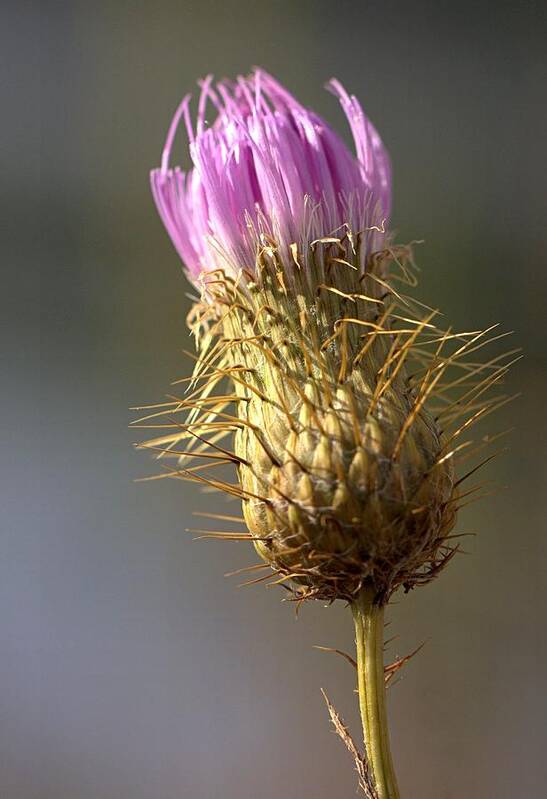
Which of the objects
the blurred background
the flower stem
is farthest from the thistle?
the blurred background

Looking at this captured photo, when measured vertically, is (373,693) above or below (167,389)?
below

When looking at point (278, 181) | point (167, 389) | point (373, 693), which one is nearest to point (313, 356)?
point (278, 181)

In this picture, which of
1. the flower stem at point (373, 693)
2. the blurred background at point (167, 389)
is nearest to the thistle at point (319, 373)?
the flower stem at point (373, 693)

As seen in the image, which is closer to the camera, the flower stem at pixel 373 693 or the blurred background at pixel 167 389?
the flower stem at pixel 373 693

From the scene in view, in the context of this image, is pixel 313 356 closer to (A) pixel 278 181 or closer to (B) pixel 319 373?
(B) pixel 319 373

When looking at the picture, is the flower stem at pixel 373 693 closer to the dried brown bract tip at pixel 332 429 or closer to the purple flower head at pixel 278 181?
the dried brown bract tip at pixel 332 429

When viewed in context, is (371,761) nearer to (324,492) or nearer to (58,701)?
(324,492)

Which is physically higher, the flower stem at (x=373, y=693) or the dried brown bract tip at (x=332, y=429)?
the dried brown bract tip at (x=332, y=429)
